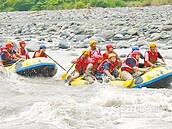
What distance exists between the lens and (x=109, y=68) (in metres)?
13.2

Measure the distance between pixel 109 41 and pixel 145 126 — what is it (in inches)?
662

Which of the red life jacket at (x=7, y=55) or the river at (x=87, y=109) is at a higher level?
the river at (x=87, y=109)

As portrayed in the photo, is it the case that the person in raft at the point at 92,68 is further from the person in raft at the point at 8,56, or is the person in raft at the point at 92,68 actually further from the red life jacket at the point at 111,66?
the person in raft at the point at 8,56

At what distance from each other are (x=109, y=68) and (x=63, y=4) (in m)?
61.7

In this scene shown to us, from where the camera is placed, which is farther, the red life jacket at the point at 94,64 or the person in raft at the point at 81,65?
the person in raft at the point at 81,65

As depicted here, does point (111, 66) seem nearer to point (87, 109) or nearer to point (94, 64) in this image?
point (94, 64)

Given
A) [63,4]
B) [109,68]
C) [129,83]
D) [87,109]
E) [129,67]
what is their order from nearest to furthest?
[87,109] < [129,83] < [129,67] < [109,68] < [63,4]

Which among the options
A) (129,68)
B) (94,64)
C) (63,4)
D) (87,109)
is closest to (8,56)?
(94,64)

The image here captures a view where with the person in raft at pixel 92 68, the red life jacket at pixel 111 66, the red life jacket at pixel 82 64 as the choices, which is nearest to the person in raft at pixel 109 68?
the red life jacket at pixel 111 66

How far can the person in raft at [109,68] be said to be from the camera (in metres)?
13.1

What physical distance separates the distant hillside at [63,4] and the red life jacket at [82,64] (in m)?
43.3

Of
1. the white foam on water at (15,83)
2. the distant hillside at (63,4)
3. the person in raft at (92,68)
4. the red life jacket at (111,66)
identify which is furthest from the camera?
the distant hillside at (63,4)

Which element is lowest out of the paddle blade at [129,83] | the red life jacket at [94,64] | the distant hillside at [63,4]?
the distant hillside at [63,4]

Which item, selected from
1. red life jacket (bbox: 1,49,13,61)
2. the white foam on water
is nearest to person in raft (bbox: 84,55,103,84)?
the white foam on water
